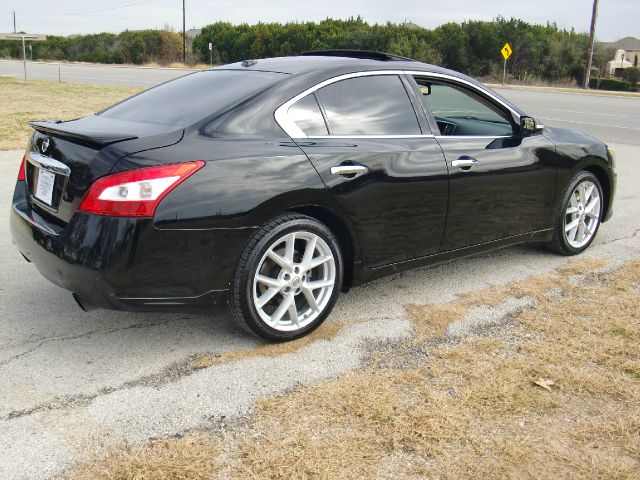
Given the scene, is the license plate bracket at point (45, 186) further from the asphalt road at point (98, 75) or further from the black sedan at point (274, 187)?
the asphalt road at point (98, 75)

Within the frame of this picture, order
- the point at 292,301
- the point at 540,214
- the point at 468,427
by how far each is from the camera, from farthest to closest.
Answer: the point at 540,214
the point at 292,301
the point at 468,427

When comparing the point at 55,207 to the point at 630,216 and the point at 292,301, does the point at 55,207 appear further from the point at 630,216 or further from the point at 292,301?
the point at 630,216

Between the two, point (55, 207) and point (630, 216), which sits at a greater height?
point (55, 207)

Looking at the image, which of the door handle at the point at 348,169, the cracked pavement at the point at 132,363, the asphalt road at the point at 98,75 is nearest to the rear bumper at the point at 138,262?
the cracked pavement at the point at 132,363

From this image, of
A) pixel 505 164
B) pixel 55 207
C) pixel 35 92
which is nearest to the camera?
pixel 55 207

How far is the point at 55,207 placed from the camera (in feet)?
11.8

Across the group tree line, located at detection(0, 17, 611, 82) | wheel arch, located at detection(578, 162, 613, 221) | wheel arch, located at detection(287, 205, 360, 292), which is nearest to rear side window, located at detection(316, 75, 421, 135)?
wheel arch, located at detection(287, 205, 360, 292)

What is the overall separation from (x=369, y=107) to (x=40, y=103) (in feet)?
52.1

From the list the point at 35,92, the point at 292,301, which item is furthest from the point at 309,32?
the point at 292,301

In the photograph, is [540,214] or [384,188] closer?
[384,188]

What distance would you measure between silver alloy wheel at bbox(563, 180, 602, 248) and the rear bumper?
3.12m

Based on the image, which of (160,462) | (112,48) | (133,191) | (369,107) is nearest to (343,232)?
(369,107)

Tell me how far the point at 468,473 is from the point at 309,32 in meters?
53.4

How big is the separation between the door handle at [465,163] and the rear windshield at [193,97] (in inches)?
49.9
